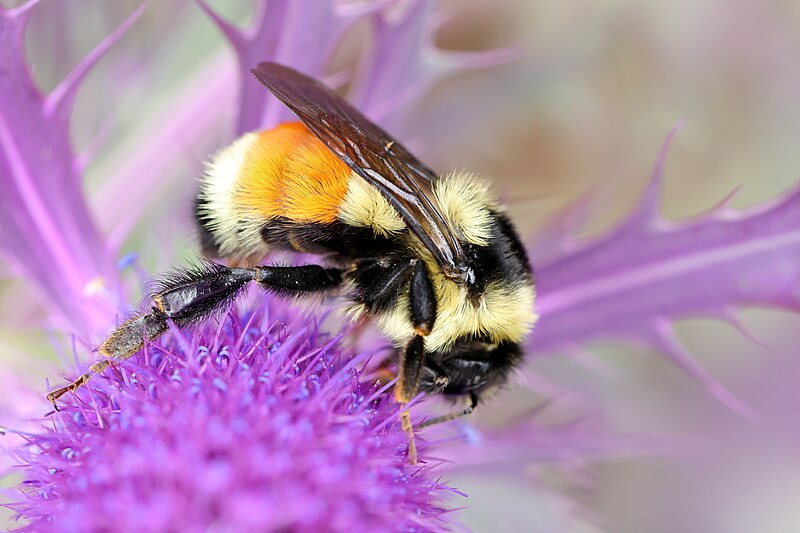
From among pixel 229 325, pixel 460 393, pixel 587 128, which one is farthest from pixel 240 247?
pixel 587 128

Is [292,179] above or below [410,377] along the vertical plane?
above

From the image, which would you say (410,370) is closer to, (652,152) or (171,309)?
(171,309)

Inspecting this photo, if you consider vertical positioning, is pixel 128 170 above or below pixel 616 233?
above

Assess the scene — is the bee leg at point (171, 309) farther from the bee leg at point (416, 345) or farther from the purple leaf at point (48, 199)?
the purple leaf at point (48, 199)

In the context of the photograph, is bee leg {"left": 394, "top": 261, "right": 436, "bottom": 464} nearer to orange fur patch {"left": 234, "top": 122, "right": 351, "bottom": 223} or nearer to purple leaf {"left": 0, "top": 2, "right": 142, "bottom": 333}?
orange fur patch {"left": 234, "top": 122, "right": 351, "bottom": 223}

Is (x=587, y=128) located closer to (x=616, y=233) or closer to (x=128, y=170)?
(x=616, y=233)

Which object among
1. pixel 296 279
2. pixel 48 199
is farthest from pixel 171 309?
pixel 48 199

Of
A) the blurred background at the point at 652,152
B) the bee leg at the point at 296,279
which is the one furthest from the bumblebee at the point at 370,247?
the blurred background at the point at 652,152
